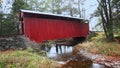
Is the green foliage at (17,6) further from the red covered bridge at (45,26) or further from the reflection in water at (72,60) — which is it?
the red covered bridge at (45,26)

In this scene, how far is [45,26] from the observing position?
19.5 m

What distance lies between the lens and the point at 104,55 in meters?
14.8

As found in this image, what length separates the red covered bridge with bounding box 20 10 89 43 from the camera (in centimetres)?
1783

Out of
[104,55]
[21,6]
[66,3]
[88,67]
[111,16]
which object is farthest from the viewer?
[66,3]

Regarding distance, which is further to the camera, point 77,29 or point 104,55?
point 77,29

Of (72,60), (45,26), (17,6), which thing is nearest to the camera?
(72,60)

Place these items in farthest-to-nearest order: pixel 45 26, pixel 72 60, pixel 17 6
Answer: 1. pixel 17 6
2. pixel 45 26
3. pixel 72 60

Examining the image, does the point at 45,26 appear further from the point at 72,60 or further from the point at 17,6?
the point at 17,6

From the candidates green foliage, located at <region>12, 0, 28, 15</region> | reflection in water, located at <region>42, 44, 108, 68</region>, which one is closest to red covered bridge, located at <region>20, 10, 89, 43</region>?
reflection in water, located at <region>42, 44, 108, 68</region>

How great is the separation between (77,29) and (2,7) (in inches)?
420

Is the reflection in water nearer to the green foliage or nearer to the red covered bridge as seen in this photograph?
the red covered bridge

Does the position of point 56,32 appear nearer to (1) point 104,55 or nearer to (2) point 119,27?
(2) point 119,27

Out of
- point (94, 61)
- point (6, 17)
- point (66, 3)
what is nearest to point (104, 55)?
point (94, 61)

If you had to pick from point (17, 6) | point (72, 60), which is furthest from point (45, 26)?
point (17, 6)
